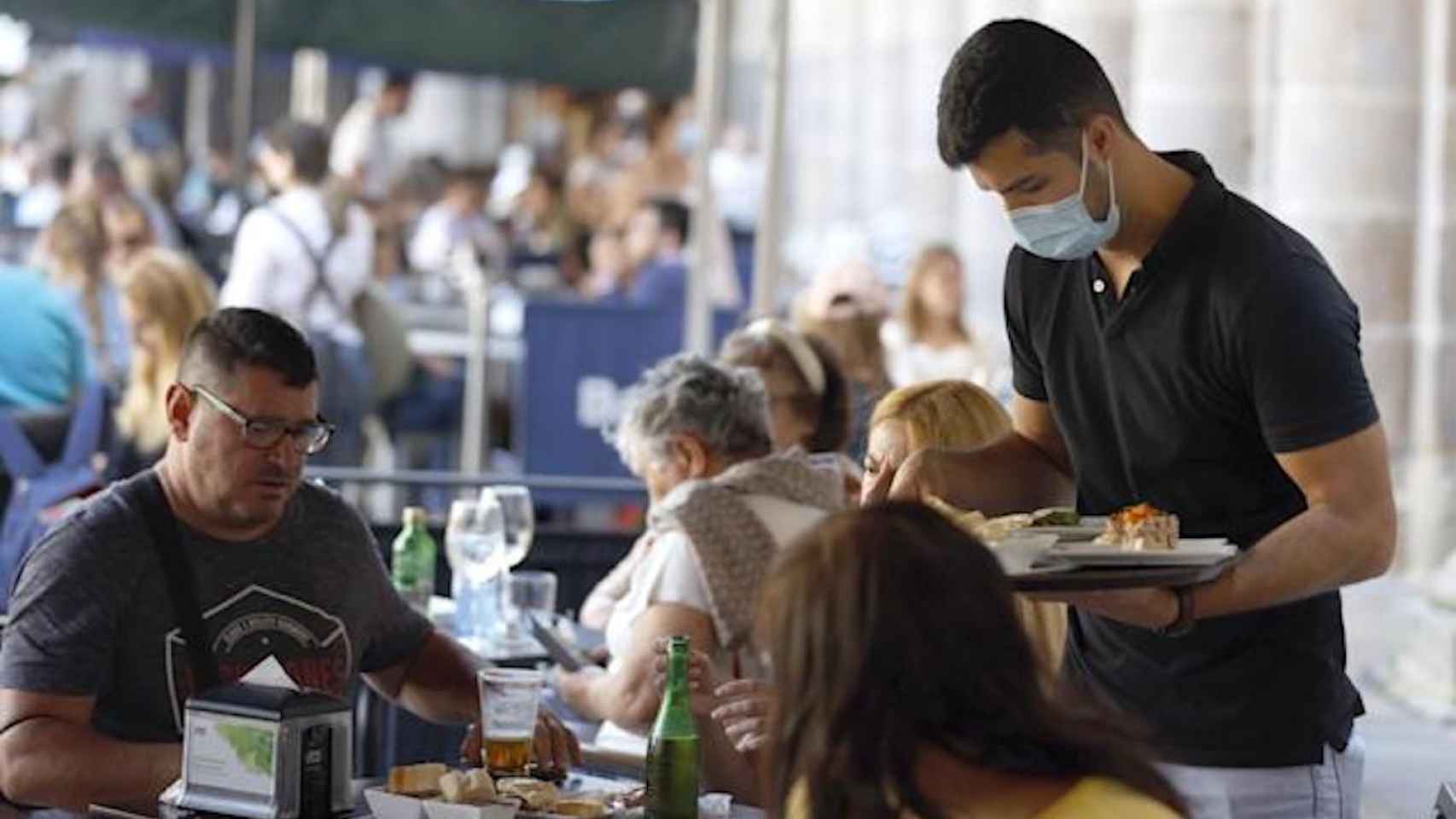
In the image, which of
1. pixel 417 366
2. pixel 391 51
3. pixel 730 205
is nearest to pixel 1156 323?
pixel 391 51

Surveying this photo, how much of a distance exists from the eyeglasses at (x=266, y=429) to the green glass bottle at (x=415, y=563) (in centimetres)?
223

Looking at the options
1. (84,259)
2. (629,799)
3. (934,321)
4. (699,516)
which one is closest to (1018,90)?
(629,799)

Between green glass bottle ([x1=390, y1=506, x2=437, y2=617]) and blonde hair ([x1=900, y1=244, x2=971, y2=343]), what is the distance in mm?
5248

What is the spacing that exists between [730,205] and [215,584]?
15.9 metres

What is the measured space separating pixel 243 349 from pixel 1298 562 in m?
1.76

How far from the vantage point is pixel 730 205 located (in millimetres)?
20703

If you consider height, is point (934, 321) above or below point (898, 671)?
above

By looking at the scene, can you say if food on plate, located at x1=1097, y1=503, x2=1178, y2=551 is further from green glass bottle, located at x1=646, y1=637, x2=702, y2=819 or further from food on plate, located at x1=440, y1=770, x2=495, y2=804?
food on plate, located at x1=440, y1=770, x2=495, y2=804

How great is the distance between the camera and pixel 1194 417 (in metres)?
4.26

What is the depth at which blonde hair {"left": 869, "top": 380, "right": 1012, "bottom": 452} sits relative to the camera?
17.3 feet

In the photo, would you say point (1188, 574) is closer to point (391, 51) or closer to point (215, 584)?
point (215, 584)

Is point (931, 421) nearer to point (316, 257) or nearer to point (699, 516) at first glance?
point (699, 516)

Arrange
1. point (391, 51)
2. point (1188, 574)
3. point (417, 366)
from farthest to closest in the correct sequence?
point (417, 366), point (391, 51), point (1188, 574)

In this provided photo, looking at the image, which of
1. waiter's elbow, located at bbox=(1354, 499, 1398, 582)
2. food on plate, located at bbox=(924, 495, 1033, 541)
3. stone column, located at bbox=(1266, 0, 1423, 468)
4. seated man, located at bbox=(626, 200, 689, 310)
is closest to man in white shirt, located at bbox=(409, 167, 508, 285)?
seated man, located at bbox=(626, 200, 689, 310)
